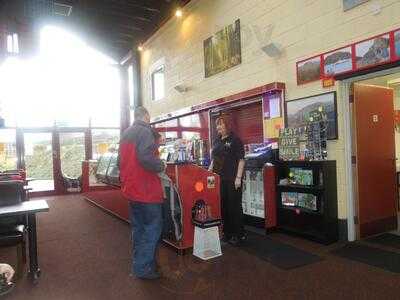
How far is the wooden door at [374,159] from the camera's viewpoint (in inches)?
180

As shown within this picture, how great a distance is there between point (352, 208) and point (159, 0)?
710cm

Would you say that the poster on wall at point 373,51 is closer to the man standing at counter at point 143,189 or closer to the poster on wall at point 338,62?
the poster on wall at point 338,62

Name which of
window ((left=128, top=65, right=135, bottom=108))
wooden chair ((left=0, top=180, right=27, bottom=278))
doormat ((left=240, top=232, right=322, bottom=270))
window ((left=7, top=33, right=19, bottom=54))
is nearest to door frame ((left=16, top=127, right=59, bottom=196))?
window ((left=7, top=33, right=19, bottom=54))

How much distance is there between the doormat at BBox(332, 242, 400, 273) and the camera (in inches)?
140

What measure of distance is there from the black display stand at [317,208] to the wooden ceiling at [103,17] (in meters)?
5.62

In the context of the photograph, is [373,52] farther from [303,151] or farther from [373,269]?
[373,269]

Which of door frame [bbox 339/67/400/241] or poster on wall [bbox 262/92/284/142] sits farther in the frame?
poster on wall [bbox 262/92/284/142]

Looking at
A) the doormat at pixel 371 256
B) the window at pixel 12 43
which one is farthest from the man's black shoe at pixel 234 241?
the window at pixel 12 43

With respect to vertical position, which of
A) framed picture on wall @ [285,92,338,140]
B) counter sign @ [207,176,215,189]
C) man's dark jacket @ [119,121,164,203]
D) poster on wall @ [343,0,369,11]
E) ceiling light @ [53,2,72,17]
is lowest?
counter sign @ [207,176,215,189]

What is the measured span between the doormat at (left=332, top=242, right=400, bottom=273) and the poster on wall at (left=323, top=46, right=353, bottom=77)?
7.25 ft

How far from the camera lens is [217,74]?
7.18 meters

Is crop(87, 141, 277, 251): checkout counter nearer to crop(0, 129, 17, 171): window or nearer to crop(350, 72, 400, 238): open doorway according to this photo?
crop(350, 72, 400, 238): open doorway

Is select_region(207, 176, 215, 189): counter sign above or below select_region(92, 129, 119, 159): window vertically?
below

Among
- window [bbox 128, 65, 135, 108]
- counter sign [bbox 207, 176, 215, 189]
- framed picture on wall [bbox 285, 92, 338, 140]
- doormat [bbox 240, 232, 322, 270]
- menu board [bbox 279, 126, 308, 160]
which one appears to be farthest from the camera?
window [bbox 128, 65, 135, 108]
